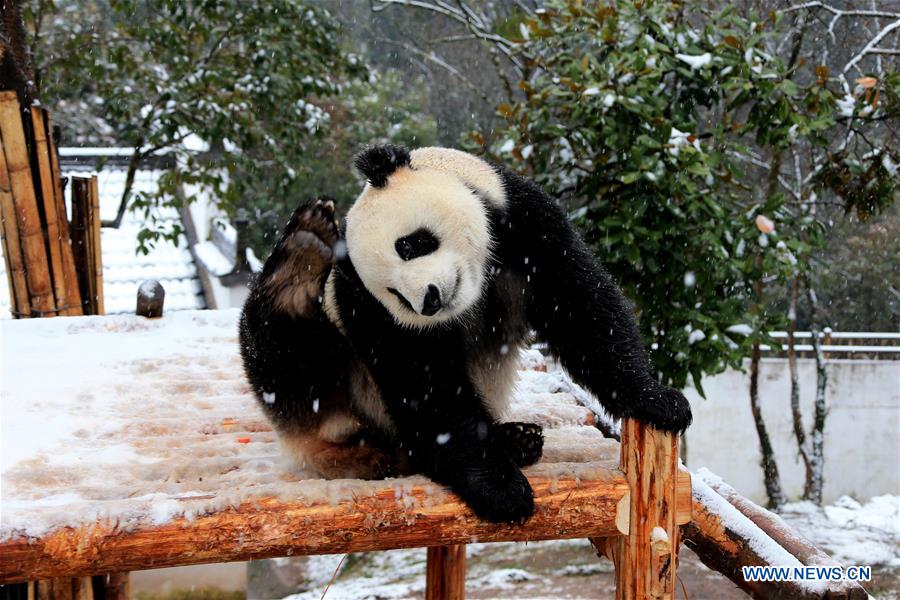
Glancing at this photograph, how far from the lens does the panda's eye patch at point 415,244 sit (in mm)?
1942

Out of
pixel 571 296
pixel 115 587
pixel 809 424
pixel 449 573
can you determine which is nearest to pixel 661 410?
pixel 571 296

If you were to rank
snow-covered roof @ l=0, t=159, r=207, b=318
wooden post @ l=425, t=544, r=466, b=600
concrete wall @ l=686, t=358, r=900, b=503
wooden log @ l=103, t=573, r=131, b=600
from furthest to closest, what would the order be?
concrete wall @ l=686, t=358, r=900, b=503, snow-covered roof @ l=0, t=159, r=207, b=318, wooden post @ l=425, t=544, r=466, b=600, wooden log @ l=103, t=573, r=131, b=600

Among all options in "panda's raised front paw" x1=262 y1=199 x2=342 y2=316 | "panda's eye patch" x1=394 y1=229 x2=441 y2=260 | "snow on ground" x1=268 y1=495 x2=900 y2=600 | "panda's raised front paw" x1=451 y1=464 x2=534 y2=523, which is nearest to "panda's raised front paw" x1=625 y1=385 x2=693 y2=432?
"panda's raised front paw" x1=451 y1=464 x2=534 y2=523

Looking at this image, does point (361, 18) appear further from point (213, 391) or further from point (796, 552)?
point (796, 552)

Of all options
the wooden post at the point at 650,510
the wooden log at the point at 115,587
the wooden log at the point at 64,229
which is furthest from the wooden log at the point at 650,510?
the wooden log at the point at 64,229

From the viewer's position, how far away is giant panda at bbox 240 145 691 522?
1955 millimetres

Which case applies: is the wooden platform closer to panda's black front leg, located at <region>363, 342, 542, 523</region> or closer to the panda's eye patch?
panda's black front leg, located at <region>363, 342, 542, 523</region>

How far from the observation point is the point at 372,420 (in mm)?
2340

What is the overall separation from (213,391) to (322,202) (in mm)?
1364

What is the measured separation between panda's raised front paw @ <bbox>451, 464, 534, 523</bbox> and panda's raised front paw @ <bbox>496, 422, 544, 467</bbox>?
0.71 ft

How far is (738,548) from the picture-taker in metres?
2.23

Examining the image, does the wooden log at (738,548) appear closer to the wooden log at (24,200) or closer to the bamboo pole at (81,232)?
the wooden log at (24,200)

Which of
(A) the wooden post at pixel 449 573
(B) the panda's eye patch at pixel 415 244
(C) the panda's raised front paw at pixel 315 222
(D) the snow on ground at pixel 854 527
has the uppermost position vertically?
(C) the panda's raised front paw at pixel 315 222

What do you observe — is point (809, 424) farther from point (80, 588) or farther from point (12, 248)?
point (80, 588)
